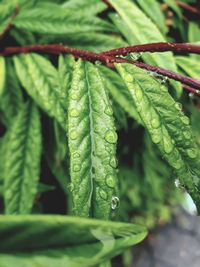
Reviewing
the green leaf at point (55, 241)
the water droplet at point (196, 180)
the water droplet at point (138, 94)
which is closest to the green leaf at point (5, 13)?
the water droplet at point (138, 94)

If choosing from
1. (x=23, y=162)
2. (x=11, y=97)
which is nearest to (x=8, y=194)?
(x=23, y=162)

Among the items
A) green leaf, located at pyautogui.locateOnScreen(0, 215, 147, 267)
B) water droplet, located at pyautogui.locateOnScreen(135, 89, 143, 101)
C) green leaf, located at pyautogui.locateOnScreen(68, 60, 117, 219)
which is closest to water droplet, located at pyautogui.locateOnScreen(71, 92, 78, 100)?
green leaf, located at pyautogui.locateOnScreen(68, 60, 117, 219)

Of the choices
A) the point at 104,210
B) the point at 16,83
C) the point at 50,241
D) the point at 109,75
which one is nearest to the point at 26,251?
the point at 50,241

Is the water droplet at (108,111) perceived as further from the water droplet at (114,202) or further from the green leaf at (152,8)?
the green leaf at (152,8)

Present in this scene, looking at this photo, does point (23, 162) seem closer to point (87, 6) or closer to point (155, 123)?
point (87, 6)

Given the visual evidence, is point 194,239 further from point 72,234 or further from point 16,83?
point 72,234

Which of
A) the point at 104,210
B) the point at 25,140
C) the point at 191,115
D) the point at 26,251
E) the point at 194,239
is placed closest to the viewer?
the point at 26,251
